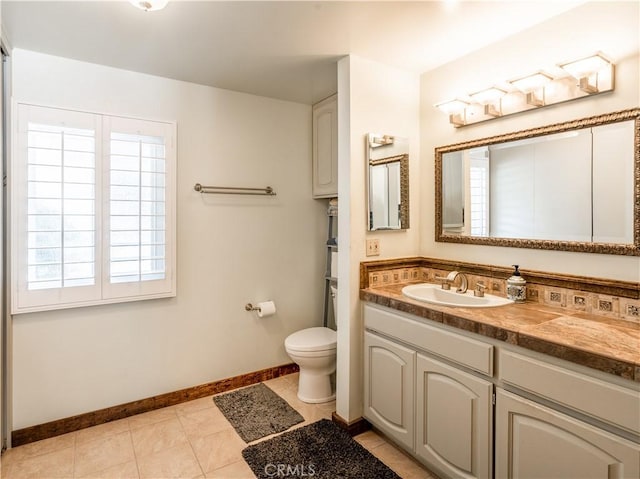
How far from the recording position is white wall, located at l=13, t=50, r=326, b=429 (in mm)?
2199

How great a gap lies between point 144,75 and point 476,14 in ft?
6.65

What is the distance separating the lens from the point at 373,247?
7.54 feet

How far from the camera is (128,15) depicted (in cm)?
173

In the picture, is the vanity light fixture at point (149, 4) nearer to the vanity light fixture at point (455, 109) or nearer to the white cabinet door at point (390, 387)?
the vanity light fixture at point (455, 109)

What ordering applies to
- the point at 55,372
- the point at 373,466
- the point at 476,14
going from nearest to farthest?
the point at 476,14
the point at 373,466
the point at 55,372

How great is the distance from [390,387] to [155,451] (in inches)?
54.3

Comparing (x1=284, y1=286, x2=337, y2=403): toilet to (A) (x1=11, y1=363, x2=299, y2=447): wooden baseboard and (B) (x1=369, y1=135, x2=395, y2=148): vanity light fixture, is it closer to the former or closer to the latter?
(A) (x1=11, y1=363, x2=299, y2=447): wooden baseboard

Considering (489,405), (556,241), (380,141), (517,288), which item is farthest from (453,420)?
(380,141)

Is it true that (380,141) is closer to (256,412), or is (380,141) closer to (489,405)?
(489,405)

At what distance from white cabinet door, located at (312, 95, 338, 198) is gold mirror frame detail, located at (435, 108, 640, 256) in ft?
2.75

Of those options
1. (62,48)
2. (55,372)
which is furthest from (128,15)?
(55,372)

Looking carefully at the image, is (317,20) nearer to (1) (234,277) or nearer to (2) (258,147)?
(2) (258,147)

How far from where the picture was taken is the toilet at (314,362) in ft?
8.34

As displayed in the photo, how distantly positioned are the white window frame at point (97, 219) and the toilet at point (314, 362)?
954 mm
